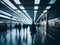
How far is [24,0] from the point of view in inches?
413

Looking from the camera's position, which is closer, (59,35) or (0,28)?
(59,35)

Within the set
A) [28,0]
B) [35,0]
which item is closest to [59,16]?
[35,0]

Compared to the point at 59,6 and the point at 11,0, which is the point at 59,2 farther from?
the point at 11,0

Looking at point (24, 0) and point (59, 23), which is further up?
point (24, 0)

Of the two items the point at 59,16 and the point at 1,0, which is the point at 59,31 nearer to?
the point at 59,16

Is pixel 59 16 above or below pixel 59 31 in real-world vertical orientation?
above

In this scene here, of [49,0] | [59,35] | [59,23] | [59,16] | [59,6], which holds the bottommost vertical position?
[59,35]

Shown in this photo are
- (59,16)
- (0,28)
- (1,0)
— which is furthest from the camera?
(0,28)

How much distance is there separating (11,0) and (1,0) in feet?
3.89

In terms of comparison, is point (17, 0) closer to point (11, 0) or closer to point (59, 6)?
point (11, 0)

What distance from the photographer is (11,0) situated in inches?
405

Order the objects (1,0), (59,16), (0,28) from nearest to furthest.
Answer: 1. (59,16)
2. (1,0)
3. (0,28)

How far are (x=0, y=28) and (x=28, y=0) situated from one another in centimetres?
1340

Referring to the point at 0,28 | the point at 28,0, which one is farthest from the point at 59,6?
the point at 0,28
